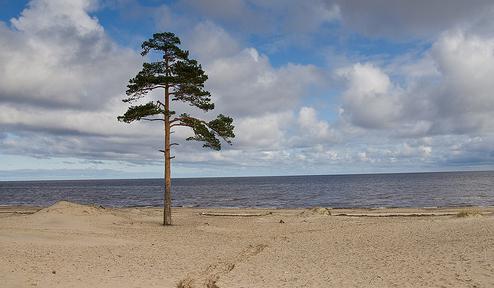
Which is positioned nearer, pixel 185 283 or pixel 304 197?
pixel 185 283

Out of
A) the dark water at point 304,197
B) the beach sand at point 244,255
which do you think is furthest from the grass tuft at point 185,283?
the dark water at point 304,197

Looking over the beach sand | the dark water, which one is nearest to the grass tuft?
the beach sand

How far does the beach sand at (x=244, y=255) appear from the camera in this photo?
12.1 m

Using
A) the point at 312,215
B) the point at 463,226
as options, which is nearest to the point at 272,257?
the point at 463,226

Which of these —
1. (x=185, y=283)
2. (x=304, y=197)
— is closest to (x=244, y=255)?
(x=185, y=283)

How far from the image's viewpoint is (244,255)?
16.9 meters

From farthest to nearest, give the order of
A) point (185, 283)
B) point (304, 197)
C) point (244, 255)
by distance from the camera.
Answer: point (304, 197)
point (244, 255)
point (185, 283)

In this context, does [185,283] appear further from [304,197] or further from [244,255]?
[304,197]

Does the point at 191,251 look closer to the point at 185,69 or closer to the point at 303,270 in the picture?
the point at 303,270

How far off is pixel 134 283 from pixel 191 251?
5893 mm

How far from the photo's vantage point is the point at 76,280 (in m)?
12.0

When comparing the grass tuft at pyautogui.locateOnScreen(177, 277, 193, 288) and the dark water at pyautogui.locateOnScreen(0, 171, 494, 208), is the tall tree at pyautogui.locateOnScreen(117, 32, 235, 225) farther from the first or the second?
the dark water at pyautogui.locateOnScreen(0, 171, 494, 208)

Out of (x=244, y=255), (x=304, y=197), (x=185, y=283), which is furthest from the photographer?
(x=304, y=197)

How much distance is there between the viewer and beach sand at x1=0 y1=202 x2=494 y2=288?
1205 cm
